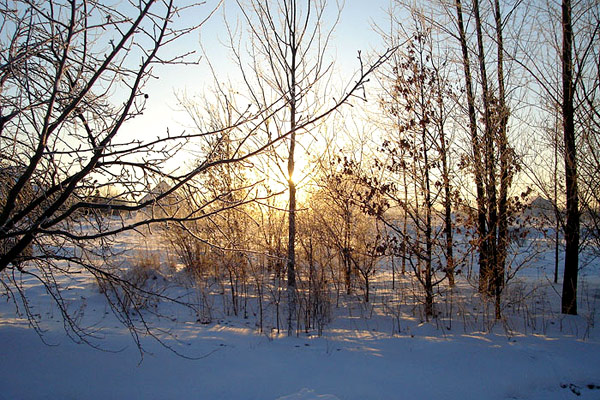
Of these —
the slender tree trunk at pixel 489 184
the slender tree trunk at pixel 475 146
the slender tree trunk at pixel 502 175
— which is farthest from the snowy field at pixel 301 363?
the slender tree trunk at pixel 475 146

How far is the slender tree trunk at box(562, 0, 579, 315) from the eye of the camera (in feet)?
19.2

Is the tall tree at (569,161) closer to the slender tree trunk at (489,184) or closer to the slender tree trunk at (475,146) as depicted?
the slender tree trunk at (489,184)

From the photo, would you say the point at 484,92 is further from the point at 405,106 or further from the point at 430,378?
the point at 430,378

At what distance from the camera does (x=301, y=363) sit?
12.6ft

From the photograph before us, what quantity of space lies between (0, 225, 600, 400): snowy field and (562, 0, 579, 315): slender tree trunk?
1.02 metres

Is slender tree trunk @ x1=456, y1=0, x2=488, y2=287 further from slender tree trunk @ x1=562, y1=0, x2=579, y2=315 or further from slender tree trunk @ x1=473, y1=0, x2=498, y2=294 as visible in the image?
slender tree trunk @ x1=562, y1=0, x2=579, y2=315

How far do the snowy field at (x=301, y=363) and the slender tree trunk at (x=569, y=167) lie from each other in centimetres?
102

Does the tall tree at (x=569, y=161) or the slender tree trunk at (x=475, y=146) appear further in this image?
the slender tree trunk at (x=475, y=146)

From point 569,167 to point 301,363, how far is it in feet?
16.7

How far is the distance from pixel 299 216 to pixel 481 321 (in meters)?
3.81

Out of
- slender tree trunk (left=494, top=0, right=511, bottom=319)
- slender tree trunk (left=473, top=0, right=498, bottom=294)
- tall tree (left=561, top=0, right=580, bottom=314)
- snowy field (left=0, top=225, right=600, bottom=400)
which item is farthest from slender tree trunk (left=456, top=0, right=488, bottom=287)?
snowy field (left=0, top=225, right=600, bottom=400)

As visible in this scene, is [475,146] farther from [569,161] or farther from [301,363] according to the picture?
[301,363]

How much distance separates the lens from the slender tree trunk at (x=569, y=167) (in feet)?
19.2

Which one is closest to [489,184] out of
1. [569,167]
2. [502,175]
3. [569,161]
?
[502,175]
